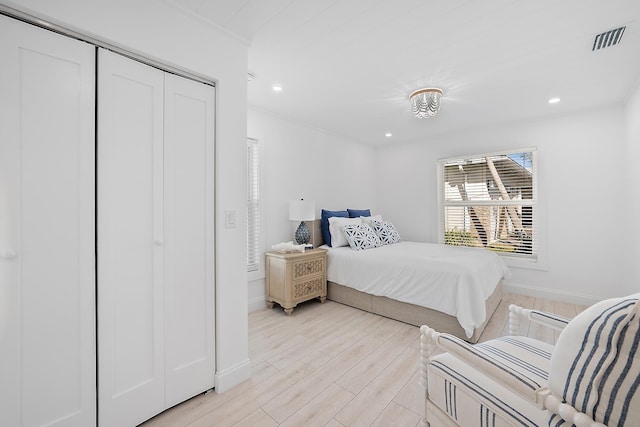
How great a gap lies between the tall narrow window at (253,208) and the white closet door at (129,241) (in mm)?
1749

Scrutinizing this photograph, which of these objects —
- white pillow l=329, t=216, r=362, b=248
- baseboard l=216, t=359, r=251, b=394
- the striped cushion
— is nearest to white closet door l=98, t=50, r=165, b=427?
baseboard l=216, t=359, r=251, b=394

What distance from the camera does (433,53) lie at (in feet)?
7.28

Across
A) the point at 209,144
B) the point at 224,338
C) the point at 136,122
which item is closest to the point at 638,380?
the point at 224,338

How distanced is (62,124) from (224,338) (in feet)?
5.04

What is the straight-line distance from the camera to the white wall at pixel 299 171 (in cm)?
356

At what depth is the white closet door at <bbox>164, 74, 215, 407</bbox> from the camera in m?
1.68

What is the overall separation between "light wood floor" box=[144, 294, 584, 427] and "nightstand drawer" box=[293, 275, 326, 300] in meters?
0.25

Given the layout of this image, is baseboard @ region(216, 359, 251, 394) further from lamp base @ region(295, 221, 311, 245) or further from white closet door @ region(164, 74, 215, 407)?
lamp base @ region(295, 221, 311, 245)

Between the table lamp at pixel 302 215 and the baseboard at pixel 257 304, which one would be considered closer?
the baseboard at pixel 257 304

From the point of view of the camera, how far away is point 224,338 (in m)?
1.90

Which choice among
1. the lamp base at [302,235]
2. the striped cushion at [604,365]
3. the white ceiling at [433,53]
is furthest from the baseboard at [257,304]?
the striped cushion at [604,365]

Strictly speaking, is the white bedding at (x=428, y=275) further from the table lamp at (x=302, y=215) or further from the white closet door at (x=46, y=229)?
the white closet door at (x=46, y=229)

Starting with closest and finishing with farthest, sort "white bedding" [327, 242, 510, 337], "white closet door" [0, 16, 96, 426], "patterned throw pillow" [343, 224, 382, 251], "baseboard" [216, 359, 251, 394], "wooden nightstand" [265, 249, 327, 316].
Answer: "white closet door" [0, 16, 96, 426]
"baseboard" [216, 359, 251, 394]
"white bedding" [327, 242, 510, 337]
"wooden nightstand" [265, 249, 327, 316]
"patterned throw pillow" [343, 224, 382, 251]

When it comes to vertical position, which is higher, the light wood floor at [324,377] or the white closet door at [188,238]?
the white closet door at [188,238]
